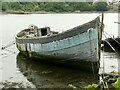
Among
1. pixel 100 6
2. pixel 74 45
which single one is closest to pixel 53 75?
pixel 74 45

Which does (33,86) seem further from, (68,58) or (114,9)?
(114,9)

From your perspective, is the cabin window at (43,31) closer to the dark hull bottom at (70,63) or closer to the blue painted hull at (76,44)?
the dark hull bottom at (70,63)

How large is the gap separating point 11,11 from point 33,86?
7394 cm

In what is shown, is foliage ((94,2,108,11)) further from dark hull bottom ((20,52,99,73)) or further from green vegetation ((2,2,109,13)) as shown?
dark hull bottom ((20,52,99,73))

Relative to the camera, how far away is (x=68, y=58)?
1644 centimetres

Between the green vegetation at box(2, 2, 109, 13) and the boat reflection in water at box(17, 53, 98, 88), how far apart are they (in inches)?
2762

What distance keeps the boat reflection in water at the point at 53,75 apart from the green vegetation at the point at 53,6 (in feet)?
230

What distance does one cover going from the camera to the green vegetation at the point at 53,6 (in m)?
89.4

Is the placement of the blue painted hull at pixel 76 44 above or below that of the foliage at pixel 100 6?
above

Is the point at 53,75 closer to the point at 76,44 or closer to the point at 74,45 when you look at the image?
the point at 74,45

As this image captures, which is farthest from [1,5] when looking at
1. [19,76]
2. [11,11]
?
[19,76]

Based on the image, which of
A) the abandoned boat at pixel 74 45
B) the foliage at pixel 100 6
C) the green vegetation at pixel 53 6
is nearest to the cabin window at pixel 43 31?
the abandoned boat at pixel 74 45

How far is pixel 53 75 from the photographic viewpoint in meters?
16.2

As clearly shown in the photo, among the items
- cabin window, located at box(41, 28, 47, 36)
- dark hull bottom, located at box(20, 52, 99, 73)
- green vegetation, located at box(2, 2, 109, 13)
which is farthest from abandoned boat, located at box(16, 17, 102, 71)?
green vegetation, located at box(2, 2, 109, 13)
